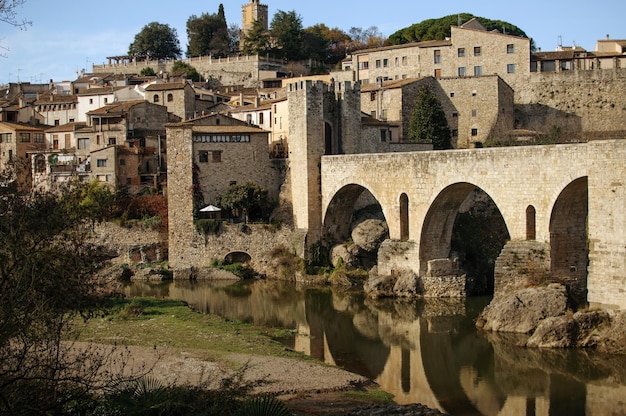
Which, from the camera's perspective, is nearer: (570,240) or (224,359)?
(224,359)

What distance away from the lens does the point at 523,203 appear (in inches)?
1062

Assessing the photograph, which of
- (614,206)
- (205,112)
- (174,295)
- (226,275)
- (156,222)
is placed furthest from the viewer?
(205,112)

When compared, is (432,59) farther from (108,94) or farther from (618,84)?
(108,94)

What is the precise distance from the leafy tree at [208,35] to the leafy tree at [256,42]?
13.9 ft

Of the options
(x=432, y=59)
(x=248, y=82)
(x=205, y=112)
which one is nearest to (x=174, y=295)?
(x=205, y=112)

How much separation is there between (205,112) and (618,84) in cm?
2331

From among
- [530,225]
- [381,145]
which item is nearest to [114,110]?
[381,145]

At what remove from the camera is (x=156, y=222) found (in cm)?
3984

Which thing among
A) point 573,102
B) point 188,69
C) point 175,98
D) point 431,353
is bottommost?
point 431,353

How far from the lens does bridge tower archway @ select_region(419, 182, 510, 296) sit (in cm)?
3181

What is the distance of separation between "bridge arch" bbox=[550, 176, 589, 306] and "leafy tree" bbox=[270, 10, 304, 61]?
48.4 meters

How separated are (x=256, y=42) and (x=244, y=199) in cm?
3666

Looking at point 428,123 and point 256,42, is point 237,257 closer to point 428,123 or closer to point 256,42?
point 428,123

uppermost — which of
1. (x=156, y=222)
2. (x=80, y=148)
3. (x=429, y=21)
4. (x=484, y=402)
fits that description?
(x=429, y=21)
